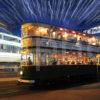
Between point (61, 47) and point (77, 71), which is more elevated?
point (61, 47)

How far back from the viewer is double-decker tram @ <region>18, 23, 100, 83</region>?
17.7 meters

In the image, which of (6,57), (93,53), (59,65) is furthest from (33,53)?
(6,57)

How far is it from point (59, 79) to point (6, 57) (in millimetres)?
43213

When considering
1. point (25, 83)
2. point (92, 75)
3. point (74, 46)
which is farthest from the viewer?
point (92, 75)

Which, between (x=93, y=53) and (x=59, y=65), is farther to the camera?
(x=93, y=53)

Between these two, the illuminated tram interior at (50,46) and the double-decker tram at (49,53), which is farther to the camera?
the illuminated tram interior at (50,46)

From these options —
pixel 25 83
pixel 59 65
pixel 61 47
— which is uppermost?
pixel 61 47

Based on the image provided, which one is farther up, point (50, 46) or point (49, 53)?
point (50, 46)

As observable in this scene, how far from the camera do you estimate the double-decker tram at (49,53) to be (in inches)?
698

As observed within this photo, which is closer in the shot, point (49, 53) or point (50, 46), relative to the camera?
point (49, 53)

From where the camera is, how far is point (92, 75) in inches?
942

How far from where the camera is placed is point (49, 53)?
1853 centimetres

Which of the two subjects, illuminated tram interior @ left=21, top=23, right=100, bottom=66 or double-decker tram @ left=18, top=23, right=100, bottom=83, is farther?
illuminated tram interior @ left=21, top=23, right=100, bottom=66

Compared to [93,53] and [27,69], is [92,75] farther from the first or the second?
[27,69]
